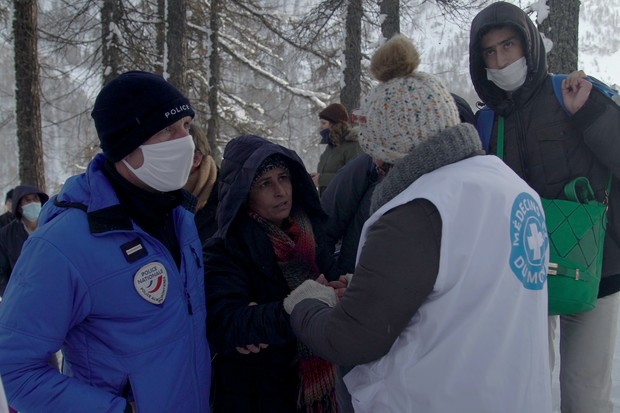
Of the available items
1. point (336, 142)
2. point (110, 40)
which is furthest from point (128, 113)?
point (110, 40)

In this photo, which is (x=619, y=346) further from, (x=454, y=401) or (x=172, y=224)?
(x=172, y=224)

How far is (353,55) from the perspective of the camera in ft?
30.6

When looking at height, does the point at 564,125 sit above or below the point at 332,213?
above

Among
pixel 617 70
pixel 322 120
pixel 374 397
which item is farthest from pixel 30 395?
pixel 617 70

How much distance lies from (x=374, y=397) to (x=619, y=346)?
15.3ft

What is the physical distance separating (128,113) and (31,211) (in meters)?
4.06

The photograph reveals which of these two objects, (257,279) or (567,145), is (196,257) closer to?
(257,279)

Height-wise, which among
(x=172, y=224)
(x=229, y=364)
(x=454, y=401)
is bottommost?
(x=229, y=364)

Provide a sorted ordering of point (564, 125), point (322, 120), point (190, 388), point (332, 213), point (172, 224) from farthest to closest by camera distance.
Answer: point (322, 120), point (332, 213), point (564, 125), point (172, 224), point (190, 388)

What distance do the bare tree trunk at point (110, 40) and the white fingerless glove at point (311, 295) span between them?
10.6 meters

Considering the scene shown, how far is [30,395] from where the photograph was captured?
4.82ft

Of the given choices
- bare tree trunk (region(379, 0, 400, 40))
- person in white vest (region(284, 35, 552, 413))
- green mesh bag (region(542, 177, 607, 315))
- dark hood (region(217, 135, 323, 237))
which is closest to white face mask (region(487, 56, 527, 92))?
green mesh bag (region(542, 177, 607, 315))

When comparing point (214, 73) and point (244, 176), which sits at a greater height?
point (214, 73)

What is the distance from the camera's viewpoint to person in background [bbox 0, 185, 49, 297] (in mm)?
5008
